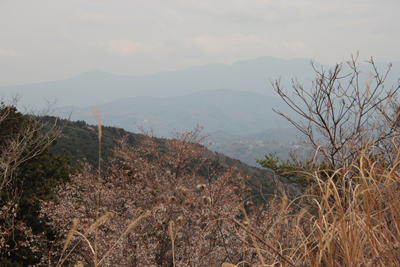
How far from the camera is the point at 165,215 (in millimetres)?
7418

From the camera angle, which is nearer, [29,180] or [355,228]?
[355,228]

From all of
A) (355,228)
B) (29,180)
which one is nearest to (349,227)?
(355,228)

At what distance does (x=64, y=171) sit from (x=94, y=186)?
379cm

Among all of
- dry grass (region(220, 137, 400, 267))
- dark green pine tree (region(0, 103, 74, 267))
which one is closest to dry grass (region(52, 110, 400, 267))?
dry grass (region(220, 137, 400, 267))

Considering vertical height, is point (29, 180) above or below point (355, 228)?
below

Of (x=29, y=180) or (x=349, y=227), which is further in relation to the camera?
(x=29, y=180)

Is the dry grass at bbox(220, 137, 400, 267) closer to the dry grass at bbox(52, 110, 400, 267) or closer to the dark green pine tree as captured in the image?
the dry grass at bbox(52, 110, 400, 267)

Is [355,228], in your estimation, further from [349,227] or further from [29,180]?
[29,180]

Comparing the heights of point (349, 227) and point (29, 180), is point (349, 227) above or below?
above

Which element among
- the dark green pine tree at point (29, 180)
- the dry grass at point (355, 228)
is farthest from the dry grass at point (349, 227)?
the dark green pine tree at point (29, 180)

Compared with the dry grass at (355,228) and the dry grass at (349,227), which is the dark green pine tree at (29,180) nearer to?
the dry grass at (349,227)

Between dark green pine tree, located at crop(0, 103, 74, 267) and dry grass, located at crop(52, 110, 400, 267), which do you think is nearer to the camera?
dry grass, located at crop(52, 110, 400, 267)

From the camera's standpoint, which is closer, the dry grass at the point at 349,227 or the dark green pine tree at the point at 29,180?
the dry grass at the point at 349,227

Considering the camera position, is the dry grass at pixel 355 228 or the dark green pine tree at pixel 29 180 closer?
the dry grass at pixel 355 228
